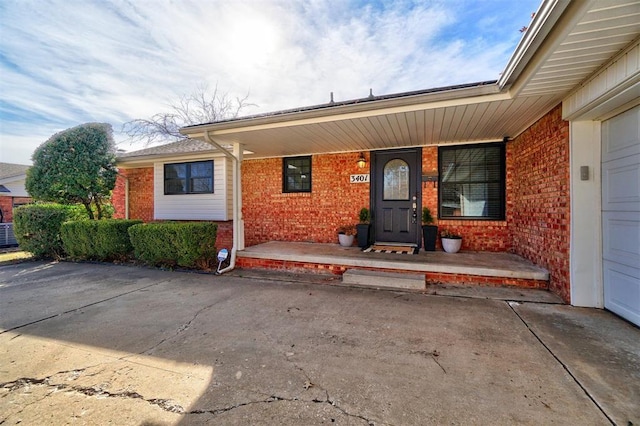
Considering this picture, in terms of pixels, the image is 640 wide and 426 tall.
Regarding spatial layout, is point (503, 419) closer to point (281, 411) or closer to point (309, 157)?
point (281, 411)

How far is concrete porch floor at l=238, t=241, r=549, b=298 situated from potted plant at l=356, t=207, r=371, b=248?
0.22 m

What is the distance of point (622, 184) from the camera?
2941 mm

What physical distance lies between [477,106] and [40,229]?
10147mm

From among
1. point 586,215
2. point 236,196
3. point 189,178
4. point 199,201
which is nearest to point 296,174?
point 236,196

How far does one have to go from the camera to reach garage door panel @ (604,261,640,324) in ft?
9.19

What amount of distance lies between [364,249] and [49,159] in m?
9.39

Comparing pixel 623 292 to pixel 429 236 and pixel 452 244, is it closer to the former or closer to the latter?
pixel 452 244

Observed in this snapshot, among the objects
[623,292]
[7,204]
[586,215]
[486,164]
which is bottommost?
[623,292]

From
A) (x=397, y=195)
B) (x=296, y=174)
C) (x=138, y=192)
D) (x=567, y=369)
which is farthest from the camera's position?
(x=138, y=192)

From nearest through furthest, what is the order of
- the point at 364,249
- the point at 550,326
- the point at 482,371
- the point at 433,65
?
the point at 482,371 < the point at 550,326 < the point at 364,249 < the point at 433,65

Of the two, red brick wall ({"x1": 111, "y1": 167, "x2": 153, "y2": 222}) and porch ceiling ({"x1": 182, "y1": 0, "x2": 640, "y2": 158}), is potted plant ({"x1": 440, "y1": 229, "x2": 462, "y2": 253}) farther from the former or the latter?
red brick wall ({"x1": 111, "y1": 167, "x2": 153, "y2": 222})

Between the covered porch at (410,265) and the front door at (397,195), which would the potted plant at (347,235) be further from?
the front door at (397,195)

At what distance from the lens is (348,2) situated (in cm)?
548

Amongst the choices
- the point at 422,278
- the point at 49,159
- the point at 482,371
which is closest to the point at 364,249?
the point at 422,278
